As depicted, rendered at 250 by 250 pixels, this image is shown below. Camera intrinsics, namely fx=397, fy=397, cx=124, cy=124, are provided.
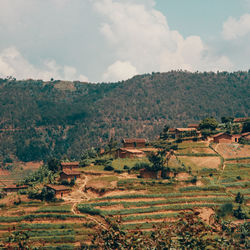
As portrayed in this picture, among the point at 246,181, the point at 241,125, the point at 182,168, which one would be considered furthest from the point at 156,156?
the point at 241,125

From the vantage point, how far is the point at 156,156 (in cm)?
10188

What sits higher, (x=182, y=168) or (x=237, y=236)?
(x=182, y=168)

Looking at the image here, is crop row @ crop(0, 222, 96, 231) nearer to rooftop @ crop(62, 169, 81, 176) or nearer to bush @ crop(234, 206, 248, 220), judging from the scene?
rooftop @ crop(62, 169, 81, 176)

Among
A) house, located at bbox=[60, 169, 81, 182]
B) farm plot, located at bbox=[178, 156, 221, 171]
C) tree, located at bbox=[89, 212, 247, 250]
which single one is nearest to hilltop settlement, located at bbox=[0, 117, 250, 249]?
house, located at bbox=[60, 169, 81, 182]

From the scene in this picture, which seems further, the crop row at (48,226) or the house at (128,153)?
the house at (128,153)

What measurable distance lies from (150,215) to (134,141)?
45576 millimetres

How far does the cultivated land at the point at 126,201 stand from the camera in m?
79.4

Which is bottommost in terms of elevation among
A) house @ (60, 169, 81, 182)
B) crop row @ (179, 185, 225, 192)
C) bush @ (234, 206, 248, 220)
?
bush @ (234, 206, 248, 220)

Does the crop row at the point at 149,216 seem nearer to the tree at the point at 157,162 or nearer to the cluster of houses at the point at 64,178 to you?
the cluster of houses at the point at 64,178

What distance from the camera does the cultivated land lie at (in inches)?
3127

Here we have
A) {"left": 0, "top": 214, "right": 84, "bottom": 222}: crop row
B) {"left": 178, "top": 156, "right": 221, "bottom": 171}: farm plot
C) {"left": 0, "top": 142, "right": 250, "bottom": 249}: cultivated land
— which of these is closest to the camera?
{"left": 0, "top": 142, "right": 250, "bottom": 249}: cultivated land

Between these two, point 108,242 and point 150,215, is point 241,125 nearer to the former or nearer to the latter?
point 150,215

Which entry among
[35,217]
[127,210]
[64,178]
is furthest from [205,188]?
[35,217]

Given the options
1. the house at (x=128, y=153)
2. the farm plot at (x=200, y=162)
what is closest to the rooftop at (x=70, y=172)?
the house at (x=128, y=153)
